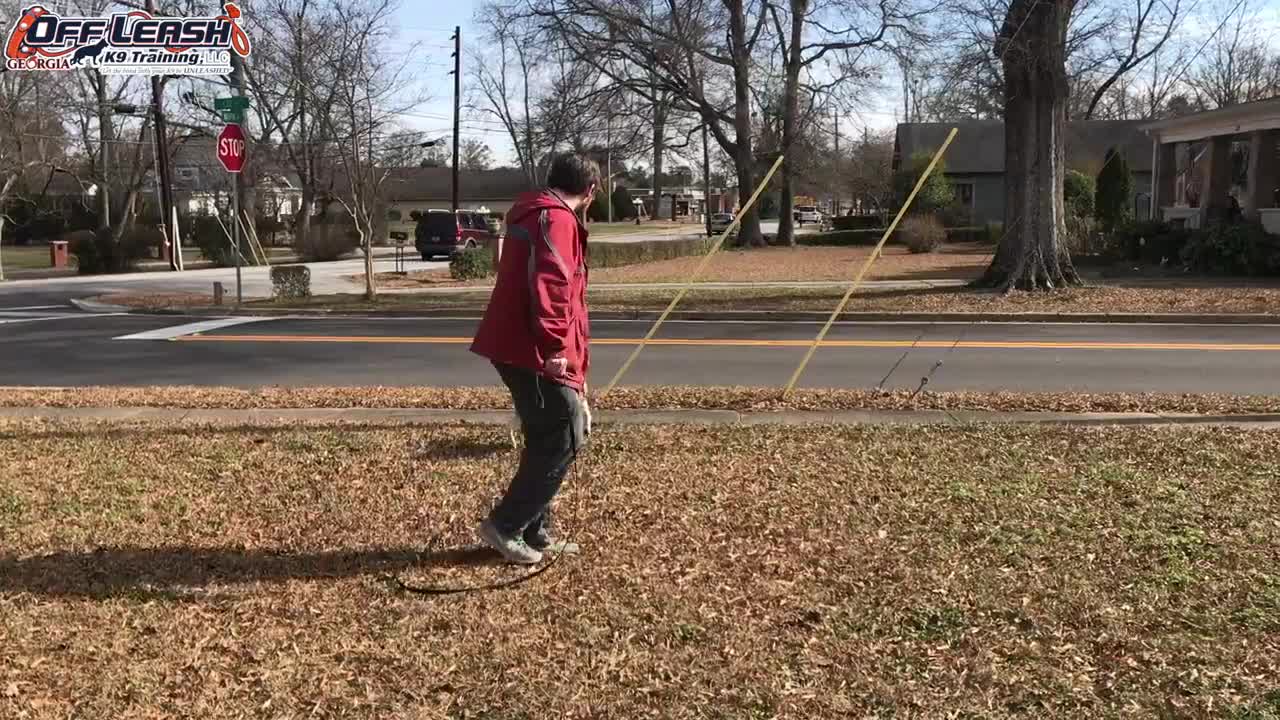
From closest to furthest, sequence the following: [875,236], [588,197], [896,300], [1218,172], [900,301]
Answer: [588,197]
[900,301]
[896,300]
[1218,172]
[875,236]

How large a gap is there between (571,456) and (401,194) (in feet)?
269

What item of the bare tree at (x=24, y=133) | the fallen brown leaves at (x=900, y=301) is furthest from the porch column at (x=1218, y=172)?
the bare tree at (x=24, y=133)

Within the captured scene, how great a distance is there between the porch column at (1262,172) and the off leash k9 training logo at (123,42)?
23.4 m

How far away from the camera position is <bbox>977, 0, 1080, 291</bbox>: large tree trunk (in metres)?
15.4

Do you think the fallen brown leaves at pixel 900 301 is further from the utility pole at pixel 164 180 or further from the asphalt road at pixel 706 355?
the utility pole at pixel 164 180

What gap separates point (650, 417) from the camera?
23.4 feet

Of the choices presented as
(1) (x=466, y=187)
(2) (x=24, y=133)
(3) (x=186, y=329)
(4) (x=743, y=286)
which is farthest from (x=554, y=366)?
(1) (x=466, y=187)

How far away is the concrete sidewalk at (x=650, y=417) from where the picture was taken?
6.79 meters

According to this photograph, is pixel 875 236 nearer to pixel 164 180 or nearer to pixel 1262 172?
pixel 1262 172

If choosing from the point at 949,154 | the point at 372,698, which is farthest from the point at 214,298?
the point at 949,154

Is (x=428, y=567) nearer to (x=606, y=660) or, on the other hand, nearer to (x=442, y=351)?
(x=606, y=660)

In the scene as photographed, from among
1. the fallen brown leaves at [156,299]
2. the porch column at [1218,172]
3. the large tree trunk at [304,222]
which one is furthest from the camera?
the large tree trunk at [304,222]

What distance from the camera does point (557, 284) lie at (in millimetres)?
3660

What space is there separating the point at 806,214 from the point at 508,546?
88.1m
